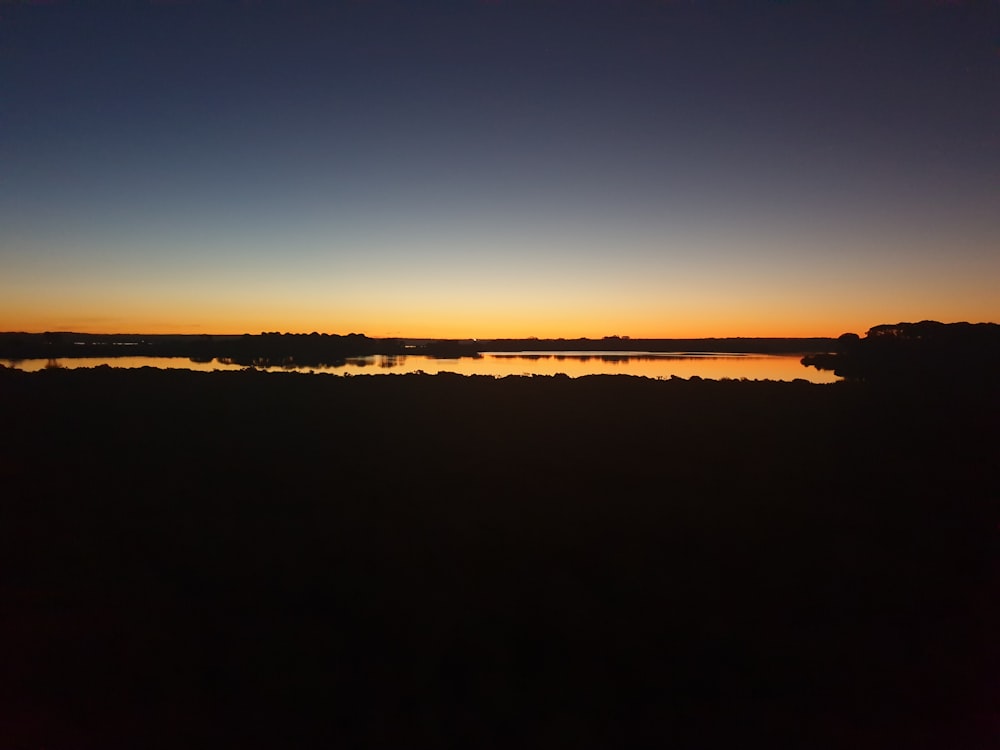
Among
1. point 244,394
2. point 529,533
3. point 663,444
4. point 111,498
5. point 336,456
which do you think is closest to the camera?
point 529,533

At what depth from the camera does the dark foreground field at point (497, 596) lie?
5.00 metres

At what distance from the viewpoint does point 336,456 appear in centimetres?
1427

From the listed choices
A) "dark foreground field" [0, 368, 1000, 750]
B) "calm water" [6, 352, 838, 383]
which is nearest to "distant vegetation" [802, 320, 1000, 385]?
"calm water" [6, 352, 838, 383]

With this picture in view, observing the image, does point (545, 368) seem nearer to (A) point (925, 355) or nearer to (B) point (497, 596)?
(A) point (925, 355)

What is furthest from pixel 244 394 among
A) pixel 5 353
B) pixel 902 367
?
pixel 5 353

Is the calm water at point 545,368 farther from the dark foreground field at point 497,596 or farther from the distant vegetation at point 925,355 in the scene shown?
the dark foreground field at point 497,596

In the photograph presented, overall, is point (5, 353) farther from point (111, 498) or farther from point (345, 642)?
point (345, 642)

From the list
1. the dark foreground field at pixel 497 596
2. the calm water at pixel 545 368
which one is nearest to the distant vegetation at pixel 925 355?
the calm water at pixel 545 368

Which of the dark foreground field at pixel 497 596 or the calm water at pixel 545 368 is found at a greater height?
the calm water at pixel 545 368

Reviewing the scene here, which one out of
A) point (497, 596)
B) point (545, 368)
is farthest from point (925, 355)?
point (497, 596)

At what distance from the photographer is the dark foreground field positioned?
5.00 metres

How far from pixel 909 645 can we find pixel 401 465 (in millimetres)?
9621

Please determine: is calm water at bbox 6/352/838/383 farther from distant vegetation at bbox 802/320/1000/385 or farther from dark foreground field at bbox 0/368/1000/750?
dark foreground field at bbox 0/368/1000/750

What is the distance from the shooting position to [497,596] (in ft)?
23.0
